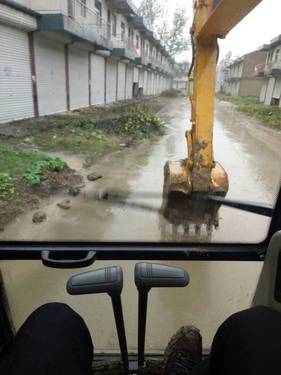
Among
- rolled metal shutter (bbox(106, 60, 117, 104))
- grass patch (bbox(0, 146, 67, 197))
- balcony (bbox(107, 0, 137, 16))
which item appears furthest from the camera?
rolled metal shutter (bbox(106, 60, 117, 104))

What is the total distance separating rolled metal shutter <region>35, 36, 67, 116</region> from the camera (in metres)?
9.66

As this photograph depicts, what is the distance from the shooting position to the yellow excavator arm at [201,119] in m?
2.36

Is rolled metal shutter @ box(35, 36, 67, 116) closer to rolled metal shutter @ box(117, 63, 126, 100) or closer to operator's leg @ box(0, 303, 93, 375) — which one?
rolled metal shutter @ box(117, 63, 126, 100)

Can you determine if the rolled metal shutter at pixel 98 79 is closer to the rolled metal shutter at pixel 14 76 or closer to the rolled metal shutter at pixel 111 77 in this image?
the rolled metal shutter at pixel 111 77

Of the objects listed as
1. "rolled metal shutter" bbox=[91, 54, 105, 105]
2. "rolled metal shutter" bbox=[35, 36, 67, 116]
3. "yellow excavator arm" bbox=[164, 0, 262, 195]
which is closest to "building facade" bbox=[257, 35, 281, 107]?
"yellow excavator arm" bbox=[164, 0, 262, 195]

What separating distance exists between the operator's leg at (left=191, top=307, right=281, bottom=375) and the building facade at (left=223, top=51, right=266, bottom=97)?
3.91 feet

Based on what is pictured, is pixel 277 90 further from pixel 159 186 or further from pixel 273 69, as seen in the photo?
pixel 159 186

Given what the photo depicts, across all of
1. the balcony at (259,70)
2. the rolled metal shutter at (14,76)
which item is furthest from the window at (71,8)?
the balcony at (259,70)

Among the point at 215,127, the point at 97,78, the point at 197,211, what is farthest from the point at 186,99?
the point at 97,78

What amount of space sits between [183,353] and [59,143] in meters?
5.51

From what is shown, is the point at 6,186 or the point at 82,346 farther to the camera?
the point at 6,186

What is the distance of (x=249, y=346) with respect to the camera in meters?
0.93

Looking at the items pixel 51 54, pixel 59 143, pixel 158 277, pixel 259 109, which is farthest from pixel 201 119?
pixel 51 54

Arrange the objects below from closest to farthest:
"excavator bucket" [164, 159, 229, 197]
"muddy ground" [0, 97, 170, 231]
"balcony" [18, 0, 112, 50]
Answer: "excavator bucket" [164, 159, 229, 197], "muddy ground" [0, 97, 170, 231], "balcony" [18, 0, 112, 50]
